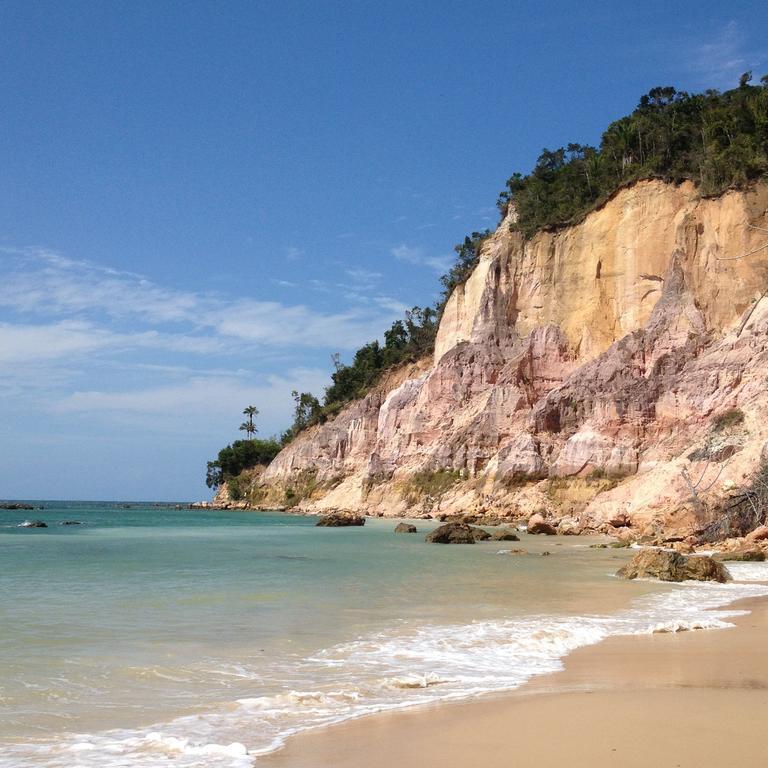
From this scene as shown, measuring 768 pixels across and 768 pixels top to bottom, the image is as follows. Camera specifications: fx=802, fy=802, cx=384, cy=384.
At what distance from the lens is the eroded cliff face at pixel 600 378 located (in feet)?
109

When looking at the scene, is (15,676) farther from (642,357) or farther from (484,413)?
(484,413)

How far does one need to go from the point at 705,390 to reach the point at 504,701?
106ft

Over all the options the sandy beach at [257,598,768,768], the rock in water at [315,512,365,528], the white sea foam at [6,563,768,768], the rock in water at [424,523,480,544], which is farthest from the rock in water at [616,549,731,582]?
the rock in water at [315,512,365,528]

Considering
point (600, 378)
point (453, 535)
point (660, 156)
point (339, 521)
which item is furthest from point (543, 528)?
point (660, 156)

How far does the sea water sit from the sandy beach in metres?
0.42

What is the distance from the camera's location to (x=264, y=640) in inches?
388

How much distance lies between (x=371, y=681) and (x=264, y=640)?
268 cm

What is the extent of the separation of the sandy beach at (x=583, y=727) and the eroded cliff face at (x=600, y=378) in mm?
20044

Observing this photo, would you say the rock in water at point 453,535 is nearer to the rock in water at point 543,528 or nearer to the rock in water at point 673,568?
the rock in water at point 543,528

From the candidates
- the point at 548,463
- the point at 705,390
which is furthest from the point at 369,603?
the point at 548,463

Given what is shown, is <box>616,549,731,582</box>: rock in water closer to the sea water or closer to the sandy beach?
the sea water

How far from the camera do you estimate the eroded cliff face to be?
33.2 m

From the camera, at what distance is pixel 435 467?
2047 inches

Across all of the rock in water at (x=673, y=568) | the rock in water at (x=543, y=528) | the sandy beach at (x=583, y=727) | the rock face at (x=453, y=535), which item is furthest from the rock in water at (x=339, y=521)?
the sandy beach at (x=583, y=727)
